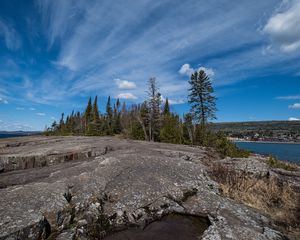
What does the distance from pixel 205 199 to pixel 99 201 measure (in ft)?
11.4

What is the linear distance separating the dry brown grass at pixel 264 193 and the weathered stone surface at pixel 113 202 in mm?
640

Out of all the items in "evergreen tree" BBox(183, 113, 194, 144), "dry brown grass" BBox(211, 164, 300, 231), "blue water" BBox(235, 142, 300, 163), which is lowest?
"blue water" BBox(235, 142, 300, 163)

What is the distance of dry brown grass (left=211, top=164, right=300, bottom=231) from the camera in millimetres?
6195

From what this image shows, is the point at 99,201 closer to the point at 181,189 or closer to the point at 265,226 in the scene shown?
the point at 181,189

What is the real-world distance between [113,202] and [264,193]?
5772 mm

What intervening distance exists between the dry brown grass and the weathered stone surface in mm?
640

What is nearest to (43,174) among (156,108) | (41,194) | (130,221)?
(41,194)

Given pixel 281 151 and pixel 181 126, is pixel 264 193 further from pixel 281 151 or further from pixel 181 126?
pixel 281 151

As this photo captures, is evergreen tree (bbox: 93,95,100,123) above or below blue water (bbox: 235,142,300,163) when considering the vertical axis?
above

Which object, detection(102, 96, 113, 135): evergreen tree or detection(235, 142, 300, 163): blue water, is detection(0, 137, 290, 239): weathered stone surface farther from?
detection(102, 96, 113, 135): evergreen tree

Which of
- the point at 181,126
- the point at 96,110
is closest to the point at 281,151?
the point at 181,126

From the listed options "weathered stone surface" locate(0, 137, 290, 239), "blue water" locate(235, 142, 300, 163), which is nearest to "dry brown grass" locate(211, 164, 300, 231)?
"weathered stone surface" locate(0, 137, 290, 239)

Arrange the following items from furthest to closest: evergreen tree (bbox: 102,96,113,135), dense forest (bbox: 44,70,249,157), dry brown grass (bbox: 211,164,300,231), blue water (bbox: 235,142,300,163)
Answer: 1. evergreen tree (bbox: 102,96,113,135)
2. blue water (bbox: 235,142,300,163)
3. dense forest (bbox: 44,70,249,157)
4. dry brown grass (bbox: 211,164,300,231)

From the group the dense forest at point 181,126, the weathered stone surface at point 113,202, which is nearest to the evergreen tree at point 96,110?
the dense forest at point 181,126
